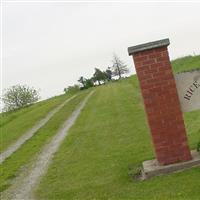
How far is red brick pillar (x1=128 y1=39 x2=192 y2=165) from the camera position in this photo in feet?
30.0

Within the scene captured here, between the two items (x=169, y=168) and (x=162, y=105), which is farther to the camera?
(x=162, y=105)

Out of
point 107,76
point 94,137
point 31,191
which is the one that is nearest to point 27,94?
point 107,76

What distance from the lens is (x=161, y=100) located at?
362 inches

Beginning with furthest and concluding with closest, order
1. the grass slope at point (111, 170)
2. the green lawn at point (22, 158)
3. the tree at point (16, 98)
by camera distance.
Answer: the tree at point (16, 98) < the green lawn at point (22, 158) < the grass slope at point (111, 170)

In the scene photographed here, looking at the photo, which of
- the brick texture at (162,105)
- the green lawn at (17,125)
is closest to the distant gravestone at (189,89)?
the brick texture at (162,105)

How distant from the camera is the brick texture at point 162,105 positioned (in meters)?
9.15

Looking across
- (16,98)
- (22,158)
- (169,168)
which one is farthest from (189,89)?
(16,98)

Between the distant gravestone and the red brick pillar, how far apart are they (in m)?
0.21

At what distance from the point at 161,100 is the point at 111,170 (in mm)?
1977

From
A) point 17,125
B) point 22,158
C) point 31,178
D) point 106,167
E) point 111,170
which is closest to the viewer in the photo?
point 111,170

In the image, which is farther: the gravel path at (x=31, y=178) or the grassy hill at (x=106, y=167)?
the gravel path at (x=31, y=178)

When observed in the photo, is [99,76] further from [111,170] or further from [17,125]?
[111,170]

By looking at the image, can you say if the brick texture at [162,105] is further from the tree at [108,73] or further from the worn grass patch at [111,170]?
the tree at [108,73]

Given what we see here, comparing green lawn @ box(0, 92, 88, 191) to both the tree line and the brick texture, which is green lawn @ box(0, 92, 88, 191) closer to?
the brick texture
